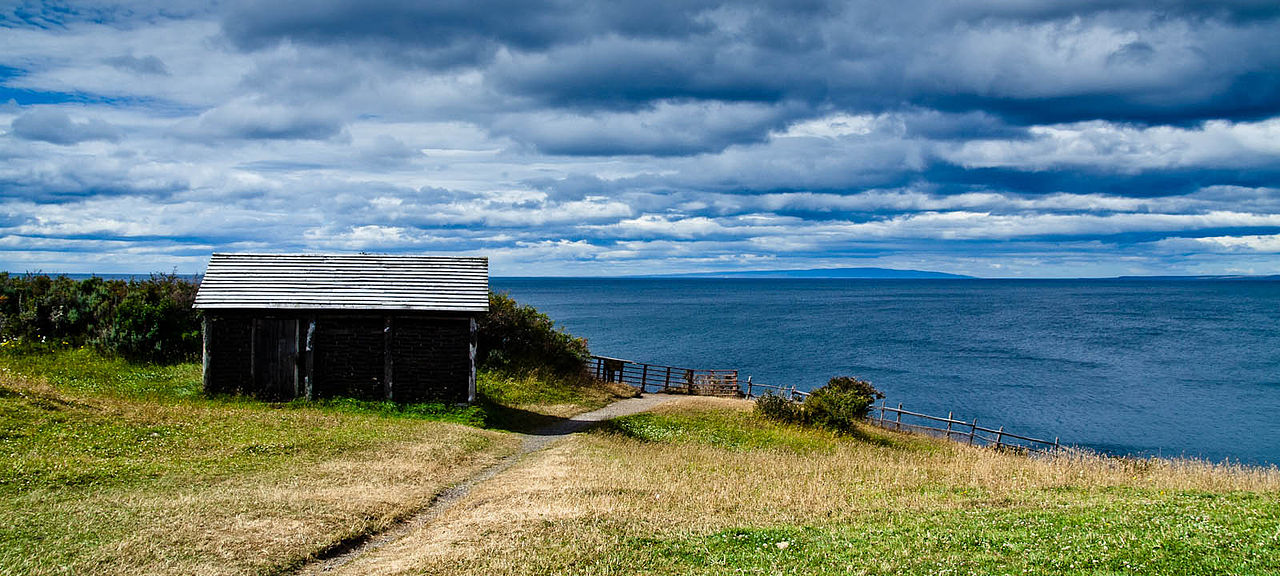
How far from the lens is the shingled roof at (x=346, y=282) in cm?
2591

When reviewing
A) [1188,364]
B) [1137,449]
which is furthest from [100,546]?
[1188,364]

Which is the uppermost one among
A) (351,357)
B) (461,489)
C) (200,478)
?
(351,357)

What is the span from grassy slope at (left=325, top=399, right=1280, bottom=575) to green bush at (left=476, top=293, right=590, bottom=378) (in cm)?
1322

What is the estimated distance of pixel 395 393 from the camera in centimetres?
2644

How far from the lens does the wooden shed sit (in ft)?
85.2

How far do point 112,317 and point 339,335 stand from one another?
36.1ft

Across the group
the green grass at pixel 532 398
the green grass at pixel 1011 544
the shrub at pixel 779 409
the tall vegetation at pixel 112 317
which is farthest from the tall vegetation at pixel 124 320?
the green grass at pixel 1011 544

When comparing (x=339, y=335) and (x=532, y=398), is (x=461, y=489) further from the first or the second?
(x=532, y=398)

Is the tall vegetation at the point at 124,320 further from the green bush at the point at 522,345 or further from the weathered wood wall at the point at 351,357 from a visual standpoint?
the weathered wood wall at the point at 351,357

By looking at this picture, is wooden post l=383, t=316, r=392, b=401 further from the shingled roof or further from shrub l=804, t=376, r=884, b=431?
shrub l=804, t=376, r=884, b=431

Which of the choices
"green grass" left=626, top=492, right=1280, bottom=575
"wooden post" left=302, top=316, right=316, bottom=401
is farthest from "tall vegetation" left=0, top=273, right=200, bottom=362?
"green grass" left=626, top=492, right=1280, bottom=575

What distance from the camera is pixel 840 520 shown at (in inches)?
561

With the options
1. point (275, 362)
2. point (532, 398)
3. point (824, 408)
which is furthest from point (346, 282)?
point (824, 408)

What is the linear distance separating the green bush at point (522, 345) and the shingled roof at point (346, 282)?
A: 7229 mm
